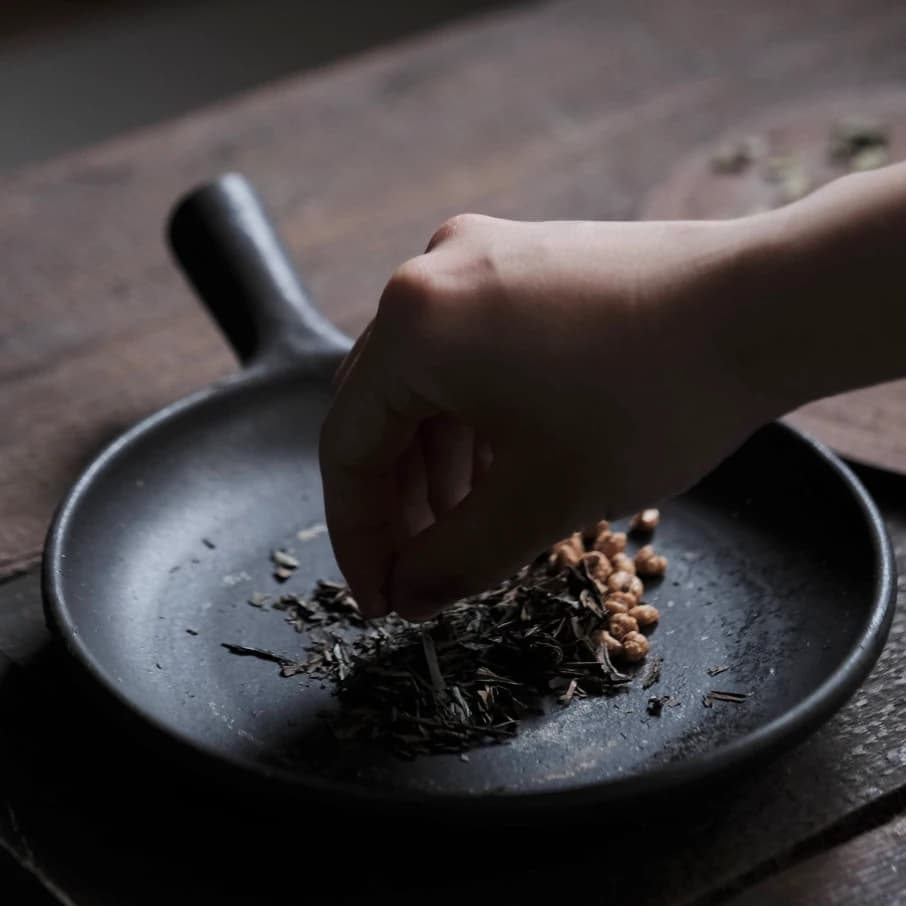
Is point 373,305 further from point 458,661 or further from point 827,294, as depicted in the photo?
point 827,294

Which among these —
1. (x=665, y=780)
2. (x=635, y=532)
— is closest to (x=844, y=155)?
(x=635, y=532)

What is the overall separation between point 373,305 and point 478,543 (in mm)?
505

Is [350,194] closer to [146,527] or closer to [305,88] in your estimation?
[305,88]

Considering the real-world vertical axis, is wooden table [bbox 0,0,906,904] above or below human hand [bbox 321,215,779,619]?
below

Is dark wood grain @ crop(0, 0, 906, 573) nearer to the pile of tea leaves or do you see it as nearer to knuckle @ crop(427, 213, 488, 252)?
the pile of tea leaves

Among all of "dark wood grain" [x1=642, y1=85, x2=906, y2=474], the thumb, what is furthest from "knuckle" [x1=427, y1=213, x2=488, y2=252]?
"dark wood grain" [x1=642, y1=85, x2=906, y2=474]

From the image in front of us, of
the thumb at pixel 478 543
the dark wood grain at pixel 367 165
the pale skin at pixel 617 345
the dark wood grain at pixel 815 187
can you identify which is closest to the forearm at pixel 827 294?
the pale skin at pixel 617 345

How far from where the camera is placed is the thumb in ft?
1.93

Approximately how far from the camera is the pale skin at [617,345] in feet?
1.75

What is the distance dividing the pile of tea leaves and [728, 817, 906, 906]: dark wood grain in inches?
5.0

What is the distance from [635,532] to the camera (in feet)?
2.63

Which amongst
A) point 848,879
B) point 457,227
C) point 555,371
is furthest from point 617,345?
point 848,879

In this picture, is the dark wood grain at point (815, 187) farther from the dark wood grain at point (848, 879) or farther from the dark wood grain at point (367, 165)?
the dark wood grain at point (848, 879)

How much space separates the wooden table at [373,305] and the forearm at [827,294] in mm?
184
